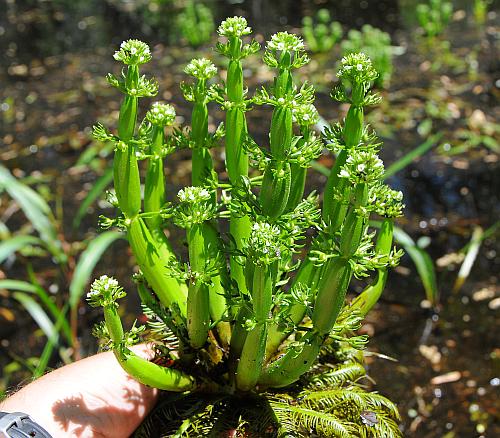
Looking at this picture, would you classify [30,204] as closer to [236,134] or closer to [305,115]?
[236,134]

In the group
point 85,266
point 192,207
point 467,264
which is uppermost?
point 192,207

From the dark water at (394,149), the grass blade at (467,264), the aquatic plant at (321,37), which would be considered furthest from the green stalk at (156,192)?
the aquatic plant at (321,37)

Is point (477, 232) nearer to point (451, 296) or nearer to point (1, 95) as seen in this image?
point (451, 296)

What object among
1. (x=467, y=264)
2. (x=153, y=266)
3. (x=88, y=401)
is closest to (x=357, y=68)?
(x=153, y=266)

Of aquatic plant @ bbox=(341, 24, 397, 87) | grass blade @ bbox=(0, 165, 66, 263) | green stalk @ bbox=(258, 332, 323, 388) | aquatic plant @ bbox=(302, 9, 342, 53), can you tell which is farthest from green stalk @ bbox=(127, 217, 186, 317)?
aquatic plant @ bbox=(302, 9, 342, 53)

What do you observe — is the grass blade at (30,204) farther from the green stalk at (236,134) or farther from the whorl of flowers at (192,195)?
the whorl of flowers at (192,195)

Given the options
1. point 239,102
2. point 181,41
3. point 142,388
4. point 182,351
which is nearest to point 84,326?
point 142,388

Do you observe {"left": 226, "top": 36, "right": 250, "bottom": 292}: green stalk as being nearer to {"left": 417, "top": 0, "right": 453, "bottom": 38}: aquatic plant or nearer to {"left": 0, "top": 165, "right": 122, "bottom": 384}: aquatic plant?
{"left": 0, "top": 165, "right": 122, "bottom": 384}: aquatic plant
